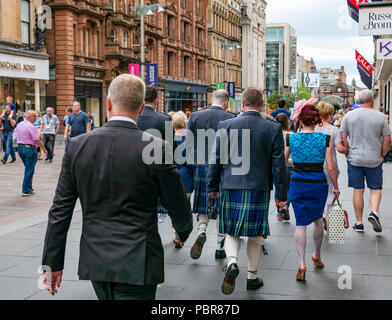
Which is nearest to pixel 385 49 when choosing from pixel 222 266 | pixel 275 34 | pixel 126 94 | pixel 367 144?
pixel 367 144

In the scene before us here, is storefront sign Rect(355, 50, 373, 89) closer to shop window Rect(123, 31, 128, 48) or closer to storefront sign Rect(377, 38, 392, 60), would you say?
storefront sign Rect(377, 38, 392, 60)

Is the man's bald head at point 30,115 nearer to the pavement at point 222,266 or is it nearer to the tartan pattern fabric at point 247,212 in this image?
the pavement at point 222,266

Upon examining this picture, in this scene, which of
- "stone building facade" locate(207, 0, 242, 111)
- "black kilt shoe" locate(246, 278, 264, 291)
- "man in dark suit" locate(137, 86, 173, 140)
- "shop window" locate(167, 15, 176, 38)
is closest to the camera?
"black kilt shoe" locate(246, 278, 264, 291)

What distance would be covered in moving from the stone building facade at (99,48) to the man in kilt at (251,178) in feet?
71.8

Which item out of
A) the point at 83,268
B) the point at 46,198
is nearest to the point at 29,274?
the point at 83,268

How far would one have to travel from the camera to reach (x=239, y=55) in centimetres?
8019

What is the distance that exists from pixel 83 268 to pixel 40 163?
629 inches

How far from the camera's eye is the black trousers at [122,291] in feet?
9.68

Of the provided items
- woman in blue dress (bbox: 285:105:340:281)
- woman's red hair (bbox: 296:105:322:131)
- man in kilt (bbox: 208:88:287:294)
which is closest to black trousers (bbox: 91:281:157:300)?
man in kilt (bbox: 208:88:287:294)

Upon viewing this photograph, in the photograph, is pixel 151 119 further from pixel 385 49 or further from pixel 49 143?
pixel 49 143

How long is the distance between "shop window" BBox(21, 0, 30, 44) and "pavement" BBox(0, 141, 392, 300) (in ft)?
76.2

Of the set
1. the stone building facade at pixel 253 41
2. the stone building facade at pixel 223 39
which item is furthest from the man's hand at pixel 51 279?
the stone building facade at pixel 253 41

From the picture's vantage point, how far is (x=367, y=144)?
748 cm

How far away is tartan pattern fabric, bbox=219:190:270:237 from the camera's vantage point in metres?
4.99
